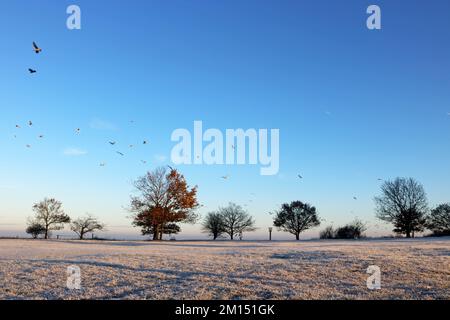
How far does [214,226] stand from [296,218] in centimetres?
2061

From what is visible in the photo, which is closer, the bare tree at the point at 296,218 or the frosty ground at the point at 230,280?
the frosty ground at the point at 230,280

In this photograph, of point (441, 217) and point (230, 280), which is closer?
point (230, 280)

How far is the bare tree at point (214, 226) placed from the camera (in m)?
79.9

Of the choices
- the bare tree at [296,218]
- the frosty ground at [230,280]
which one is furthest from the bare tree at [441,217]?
the frosty ground at [230,280]

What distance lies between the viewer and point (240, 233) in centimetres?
8112

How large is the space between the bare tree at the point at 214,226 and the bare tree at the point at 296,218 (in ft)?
50.0

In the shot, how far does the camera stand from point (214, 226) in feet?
263

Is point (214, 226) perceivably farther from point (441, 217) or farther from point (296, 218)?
point (441, 217)

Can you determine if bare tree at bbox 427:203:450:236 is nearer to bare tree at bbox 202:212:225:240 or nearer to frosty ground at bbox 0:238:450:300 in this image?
bare tree at bbox 202:212:225:240

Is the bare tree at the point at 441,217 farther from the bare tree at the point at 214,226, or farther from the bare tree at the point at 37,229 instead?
the bare tree at the point at 37,229

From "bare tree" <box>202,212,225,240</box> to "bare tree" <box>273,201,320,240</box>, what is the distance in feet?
50.0

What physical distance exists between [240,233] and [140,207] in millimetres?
28952

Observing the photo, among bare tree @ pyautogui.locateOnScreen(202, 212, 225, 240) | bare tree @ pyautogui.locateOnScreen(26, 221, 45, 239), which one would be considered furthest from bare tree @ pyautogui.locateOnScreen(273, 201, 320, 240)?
bare tree @ pyautogui.locateOnScreen(26, 221, 45, 239)

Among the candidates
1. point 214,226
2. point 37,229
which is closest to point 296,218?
point 214,226
